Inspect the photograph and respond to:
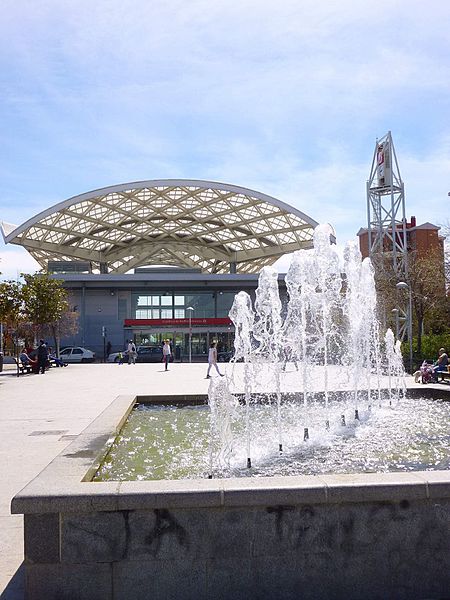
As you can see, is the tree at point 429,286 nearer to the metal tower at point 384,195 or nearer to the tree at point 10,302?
the metal tower at point 384,195

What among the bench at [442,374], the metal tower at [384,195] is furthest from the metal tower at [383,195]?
the bench at [442,374]

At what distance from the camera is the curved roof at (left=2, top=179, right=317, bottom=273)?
49312 millimetres

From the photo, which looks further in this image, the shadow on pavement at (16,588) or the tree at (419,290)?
the tree at (419,290)

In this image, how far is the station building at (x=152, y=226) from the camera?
4894 cm

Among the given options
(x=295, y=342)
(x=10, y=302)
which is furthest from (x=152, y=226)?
(x=295, y=342)

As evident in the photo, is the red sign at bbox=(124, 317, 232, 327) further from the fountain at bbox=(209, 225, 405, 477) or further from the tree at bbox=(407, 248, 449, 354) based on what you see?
the fountain at bbox=(209, 225, 405, 477)

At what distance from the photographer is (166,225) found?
193ft

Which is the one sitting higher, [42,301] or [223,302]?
[223,302]

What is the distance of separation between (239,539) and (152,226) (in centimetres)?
5547

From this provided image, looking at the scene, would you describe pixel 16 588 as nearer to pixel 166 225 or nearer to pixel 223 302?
pixel 223 302

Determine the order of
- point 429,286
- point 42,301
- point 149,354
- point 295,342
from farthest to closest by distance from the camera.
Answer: point 149,354 → point 429,286 → point 42,301 → point 295,342

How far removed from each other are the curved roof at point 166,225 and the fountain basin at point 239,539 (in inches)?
1771

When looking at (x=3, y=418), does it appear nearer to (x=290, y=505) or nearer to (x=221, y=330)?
(x=290, y=505)

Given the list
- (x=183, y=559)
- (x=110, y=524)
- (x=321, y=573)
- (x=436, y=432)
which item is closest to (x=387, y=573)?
(x=321, y=573)
